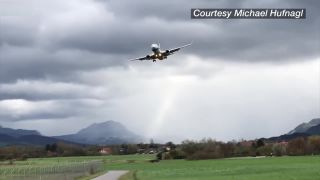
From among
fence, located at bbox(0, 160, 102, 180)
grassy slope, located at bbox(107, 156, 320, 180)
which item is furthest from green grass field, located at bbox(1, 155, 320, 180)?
fence, located at bbox(0, 160, 102, 180)

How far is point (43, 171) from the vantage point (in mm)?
72375

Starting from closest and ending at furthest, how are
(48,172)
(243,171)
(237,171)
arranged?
(48,172), (243,171), (237,171)

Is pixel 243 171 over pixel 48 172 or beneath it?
beneath

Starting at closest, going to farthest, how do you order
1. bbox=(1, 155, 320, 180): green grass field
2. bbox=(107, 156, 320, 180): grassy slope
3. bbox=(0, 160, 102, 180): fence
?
bbox=(107, 156, 320, 180): grassy slope < bbox=(1, 155, 320, 180): green grass field < bbox=(0, 160, 102, 180): fence

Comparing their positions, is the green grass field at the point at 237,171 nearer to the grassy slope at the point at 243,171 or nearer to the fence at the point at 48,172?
the grassy slope at the point at 243,171

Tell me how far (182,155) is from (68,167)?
115m

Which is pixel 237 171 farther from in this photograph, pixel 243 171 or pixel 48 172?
pixel 48 172

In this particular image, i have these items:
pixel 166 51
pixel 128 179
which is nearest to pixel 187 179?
pixel 128 179

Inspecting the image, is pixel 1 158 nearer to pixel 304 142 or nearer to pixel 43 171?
pixel 304 142

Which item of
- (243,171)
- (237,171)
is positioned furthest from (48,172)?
(237,171)

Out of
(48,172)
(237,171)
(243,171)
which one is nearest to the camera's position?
(48,172)

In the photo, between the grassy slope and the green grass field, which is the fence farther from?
the grassy slope

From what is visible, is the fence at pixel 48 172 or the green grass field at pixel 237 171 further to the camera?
the fence at pixel 48 172

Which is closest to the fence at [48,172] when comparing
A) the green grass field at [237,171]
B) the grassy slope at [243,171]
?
the green grass field at [237,171]
